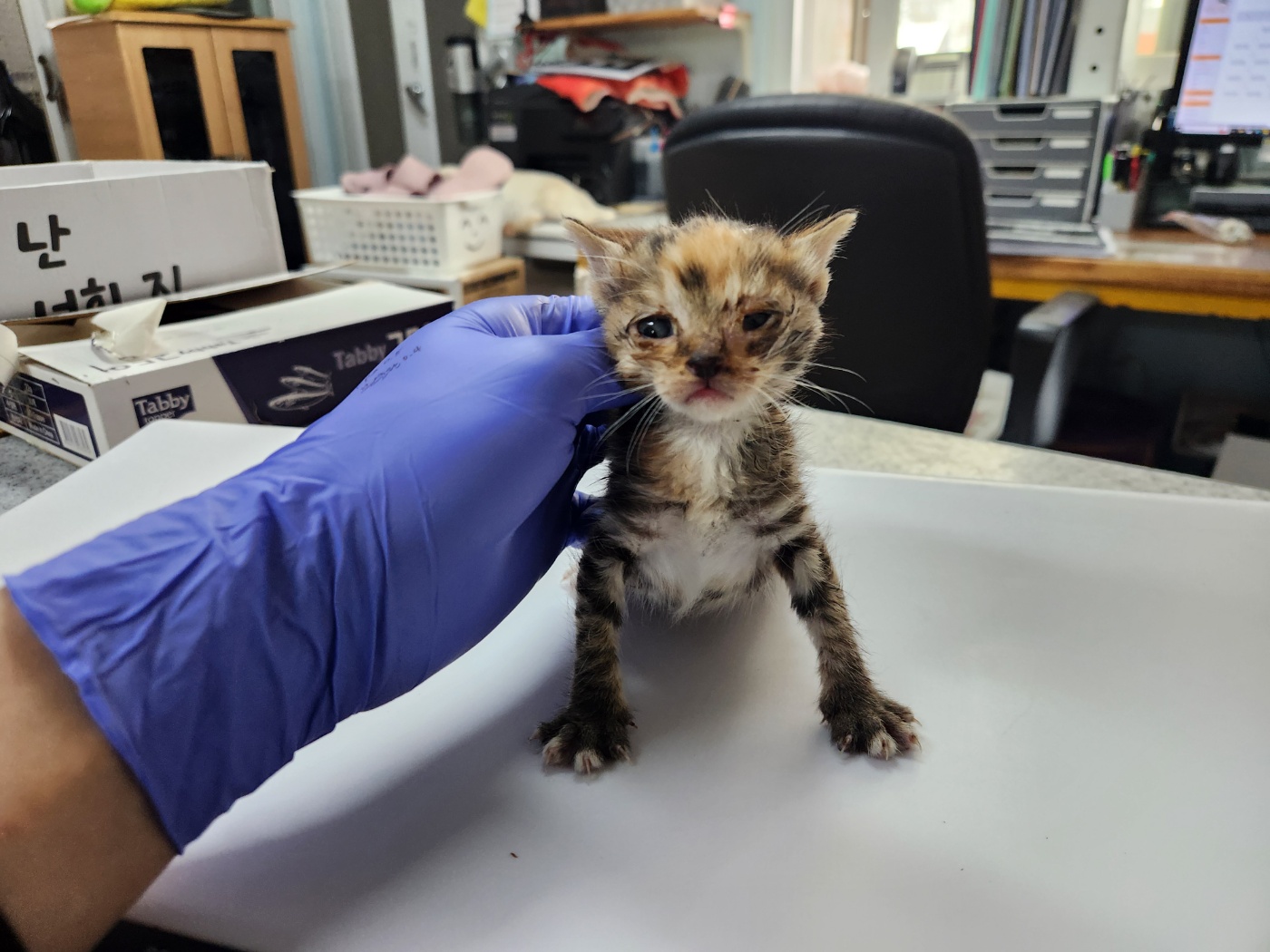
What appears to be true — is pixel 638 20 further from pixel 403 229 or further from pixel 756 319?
pixel 756 319

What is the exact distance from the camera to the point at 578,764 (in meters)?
0.64

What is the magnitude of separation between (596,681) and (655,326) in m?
0.33

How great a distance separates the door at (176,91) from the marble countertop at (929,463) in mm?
726

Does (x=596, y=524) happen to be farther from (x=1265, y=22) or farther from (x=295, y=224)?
(x=1265, y=22)

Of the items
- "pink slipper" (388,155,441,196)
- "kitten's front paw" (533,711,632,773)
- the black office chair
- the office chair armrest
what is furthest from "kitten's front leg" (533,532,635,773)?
"pink slipper" (388,155,441,196)

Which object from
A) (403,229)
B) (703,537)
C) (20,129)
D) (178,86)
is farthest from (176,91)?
(703,537)

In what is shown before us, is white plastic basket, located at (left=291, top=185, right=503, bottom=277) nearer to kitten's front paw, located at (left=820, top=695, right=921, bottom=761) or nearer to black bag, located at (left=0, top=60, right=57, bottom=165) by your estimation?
black bag, located at (left=0, top=60, right=57, bottom=165)

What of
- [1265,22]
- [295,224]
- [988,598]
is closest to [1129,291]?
[1265,22]

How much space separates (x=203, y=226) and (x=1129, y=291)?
1913 mm

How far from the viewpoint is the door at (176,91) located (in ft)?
4.91

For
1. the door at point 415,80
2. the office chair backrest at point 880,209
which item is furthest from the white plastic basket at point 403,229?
the office chair backrest at point 880,209

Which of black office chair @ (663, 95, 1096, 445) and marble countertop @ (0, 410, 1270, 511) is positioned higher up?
black office chair @ (663, 95, 1096, 445)

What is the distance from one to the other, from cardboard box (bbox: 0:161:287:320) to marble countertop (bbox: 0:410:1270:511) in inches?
9.5

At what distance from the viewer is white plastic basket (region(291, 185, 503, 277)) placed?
7.33ft
